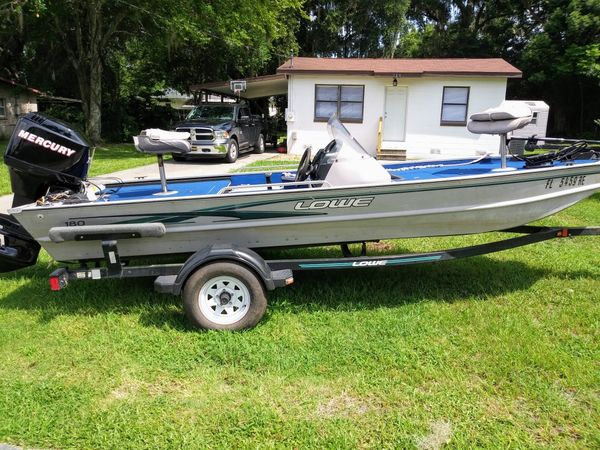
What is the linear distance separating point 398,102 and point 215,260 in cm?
1472

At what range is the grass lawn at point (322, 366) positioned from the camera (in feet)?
8.73

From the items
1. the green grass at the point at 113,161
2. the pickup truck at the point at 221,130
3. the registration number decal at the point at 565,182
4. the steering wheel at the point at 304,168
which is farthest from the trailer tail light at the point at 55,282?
the pickup truck at the point at 221,130

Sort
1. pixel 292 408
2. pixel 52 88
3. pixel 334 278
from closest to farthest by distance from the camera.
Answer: pixel 292 408 → pixel 334 278 → pixel 52 88

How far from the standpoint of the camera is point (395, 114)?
55.9ft

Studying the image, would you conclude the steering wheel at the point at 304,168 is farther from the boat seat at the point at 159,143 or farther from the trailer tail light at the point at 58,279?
the trailer tail light at the point at 58,279

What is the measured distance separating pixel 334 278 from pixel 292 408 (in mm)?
2027

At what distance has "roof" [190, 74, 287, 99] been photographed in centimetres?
1823

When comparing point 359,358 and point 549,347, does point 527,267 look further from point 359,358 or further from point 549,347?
point 359,358

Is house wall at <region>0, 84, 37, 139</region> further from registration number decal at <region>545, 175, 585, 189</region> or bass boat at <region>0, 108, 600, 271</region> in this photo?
registration number decal at <region>545, 175, 585, 189</region>

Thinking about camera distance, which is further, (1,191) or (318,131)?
(318,131)

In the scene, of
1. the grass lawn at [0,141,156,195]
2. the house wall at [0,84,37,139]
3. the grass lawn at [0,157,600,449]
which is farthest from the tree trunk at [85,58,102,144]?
the grass lawn at [0,157,600,449]

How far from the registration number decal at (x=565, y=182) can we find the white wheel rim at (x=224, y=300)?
8.70 feet

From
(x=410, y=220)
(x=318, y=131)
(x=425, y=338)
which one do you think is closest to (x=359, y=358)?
(x=425, y=338)

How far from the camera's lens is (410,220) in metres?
3.91
